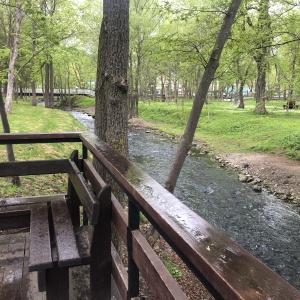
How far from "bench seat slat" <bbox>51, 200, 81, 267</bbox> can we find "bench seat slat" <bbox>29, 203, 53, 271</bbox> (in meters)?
0.06

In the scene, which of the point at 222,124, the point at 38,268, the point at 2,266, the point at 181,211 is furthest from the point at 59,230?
the point at 222,124

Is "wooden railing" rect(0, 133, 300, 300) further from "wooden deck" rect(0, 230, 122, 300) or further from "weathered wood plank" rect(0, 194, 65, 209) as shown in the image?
"weathered wood plank" rect(0, 194, 65, 209)

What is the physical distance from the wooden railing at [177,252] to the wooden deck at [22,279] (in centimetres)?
42

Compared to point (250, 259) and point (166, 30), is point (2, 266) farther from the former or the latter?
point (166, 30)

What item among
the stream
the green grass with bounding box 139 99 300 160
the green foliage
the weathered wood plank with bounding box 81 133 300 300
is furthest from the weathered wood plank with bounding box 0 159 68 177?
the green grass with bounding box 139 99 300 160

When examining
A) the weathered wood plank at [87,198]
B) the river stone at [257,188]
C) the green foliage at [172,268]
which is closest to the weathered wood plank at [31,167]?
the weathered wood plank at [87,198]

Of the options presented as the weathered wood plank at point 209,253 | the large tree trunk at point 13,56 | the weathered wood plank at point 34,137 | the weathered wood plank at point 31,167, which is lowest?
the weathered wood plank at point 31,167

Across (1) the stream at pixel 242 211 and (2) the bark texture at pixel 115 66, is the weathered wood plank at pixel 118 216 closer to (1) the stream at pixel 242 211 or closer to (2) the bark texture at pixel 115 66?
(2) the bark texture at pixel 115 66

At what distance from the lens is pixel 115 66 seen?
371 cm

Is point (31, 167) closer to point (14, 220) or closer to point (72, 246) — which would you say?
point (14, 220)

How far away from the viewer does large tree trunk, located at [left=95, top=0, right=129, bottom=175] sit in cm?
369

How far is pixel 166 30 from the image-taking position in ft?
71.2

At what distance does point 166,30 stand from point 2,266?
848 inches

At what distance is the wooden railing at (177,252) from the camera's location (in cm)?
75
